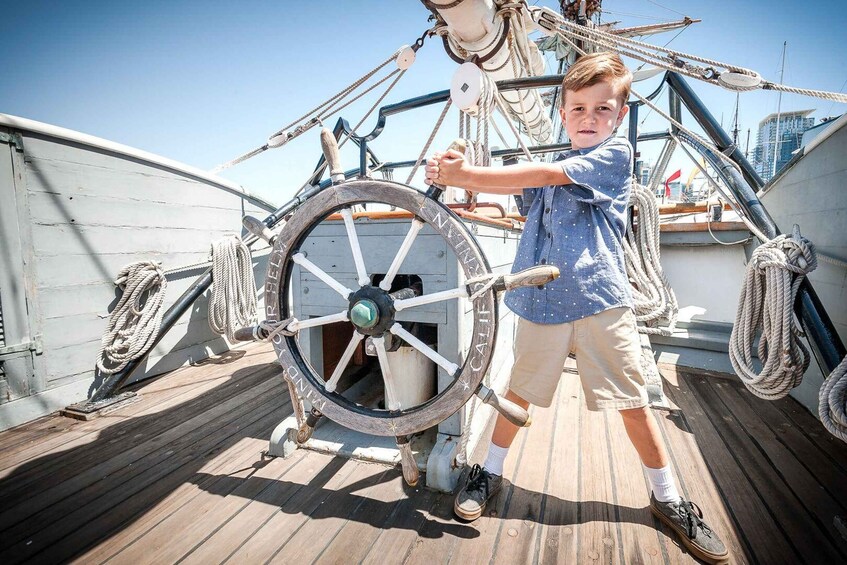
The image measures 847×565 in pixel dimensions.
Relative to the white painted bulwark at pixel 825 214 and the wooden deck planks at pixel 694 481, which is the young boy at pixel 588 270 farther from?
the white painted bulwark at pixel 825 214

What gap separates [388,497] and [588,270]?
0.94 meters

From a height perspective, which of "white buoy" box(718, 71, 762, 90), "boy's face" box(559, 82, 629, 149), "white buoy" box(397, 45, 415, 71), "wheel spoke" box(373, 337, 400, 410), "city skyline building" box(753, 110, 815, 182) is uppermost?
"city skyline building" box(753, 110, 815, 182)

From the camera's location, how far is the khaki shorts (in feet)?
3.27

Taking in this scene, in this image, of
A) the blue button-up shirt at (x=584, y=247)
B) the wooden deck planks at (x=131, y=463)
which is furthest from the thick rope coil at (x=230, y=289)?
the blue button-up shirt at (x=584, y=247)

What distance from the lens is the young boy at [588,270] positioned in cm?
91

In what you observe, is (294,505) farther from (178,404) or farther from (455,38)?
(455,38)

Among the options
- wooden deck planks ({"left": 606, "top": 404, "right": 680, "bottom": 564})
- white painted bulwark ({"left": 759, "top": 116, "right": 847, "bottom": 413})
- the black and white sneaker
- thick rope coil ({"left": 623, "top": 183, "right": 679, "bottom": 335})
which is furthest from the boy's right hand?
thick rope coil ({"left": 623, "top": 183, "right": 679, "bottom": 335})

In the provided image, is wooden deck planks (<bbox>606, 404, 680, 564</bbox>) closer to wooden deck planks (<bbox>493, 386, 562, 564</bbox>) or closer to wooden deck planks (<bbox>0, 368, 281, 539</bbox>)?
wooden deck planks (<bbox>493, 386, 562, 564</bbox>)

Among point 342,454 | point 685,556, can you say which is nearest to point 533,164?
point 685,556

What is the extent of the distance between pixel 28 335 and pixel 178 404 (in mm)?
734

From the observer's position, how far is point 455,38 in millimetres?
2242

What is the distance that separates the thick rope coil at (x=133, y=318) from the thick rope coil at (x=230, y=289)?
0.30 metres

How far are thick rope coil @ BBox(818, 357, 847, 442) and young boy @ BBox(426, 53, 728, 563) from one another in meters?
0.42

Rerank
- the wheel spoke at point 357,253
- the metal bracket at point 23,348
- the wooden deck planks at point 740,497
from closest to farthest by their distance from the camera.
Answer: the wooden deck planks at point 740,497 → the wheel spoke at point 357,253 → the metal bracket at point 23,348
